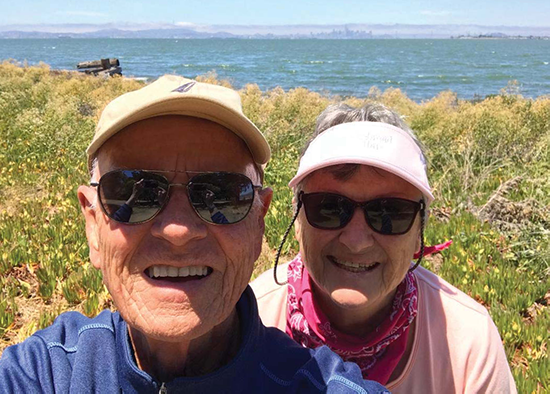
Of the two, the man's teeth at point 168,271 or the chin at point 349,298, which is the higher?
the man's teeth at point 168,271

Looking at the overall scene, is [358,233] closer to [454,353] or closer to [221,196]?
[454,353]

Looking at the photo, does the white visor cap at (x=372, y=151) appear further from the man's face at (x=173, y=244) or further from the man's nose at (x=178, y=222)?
the man's nose at (x=178, y=222)

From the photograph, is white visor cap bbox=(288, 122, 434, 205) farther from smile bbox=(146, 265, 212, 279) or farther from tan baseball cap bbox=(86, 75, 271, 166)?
smile bbox=(146, 265, 212, 279)

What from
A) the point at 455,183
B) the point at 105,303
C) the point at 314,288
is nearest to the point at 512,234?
the point at 455,183

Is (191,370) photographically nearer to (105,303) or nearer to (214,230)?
(214,230)

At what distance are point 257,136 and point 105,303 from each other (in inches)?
119

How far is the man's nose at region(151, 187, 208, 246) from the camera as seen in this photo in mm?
1305

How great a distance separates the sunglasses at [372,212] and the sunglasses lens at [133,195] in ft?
2.87

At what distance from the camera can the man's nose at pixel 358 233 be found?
6.65 ft

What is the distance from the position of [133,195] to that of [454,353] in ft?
5.04

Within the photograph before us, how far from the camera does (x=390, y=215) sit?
2.01 metres

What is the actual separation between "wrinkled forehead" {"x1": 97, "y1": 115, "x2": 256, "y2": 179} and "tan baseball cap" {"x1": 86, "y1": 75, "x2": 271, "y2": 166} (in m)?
0.02

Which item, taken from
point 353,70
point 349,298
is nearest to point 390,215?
point 349,298

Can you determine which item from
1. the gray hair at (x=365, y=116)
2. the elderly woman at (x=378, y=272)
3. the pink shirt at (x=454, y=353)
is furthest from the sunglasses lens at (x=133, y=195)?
the pink shirt at (x=454, y=353)
